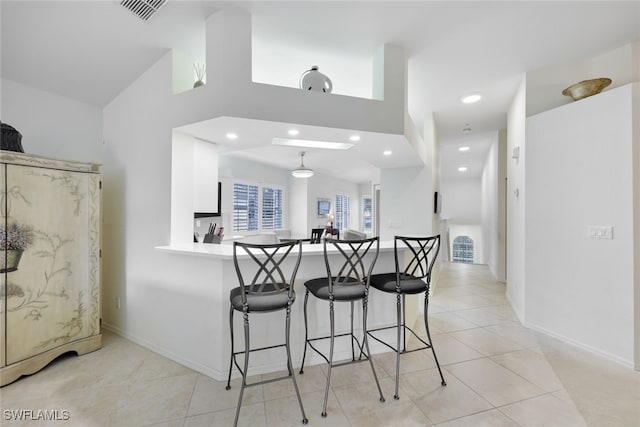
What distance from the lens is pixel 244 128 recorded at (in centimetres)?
233

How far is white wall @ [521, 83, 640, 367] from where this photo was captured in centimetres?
237

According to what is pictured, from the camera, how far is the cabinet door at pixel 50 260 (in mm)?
2127

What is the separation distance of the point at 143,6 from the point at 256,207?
4.81m

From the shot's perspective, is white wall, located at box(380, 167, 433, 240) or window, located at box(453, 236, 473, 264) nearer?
white wall, located at box(380, 167, 433, 240)

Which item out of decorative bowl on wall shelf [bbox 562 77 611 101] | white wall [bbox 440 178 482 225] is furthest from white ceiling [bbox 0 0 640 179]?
Result: white wall [bbox 440 178 482 225]

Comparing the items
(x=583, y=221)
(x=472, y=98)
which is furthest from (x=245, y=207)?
(x=583, y=221)

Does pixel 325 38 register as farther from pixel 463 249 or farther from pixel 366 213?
pixel 463 249

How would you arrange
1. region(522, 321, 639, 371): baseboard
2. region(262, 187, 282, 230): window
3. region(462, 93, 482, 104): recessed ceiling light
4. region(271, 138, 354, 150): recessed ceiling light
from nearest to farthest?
region(522, 321, 639, 371): baseboard
region(271, 138, 354, 150): recessed ceiling light
region(462, 93, 482, 104): recessed ceiling light
region(262, 187, 282, 230): window

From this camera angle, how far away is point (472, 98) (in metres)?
3.59

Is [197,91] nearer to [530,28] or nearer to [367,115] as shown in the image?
[367,115]

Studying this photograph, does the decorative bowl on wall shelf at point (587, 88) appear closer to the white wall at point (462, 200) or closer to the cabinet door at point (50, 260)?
the cabinet door at point (50, 260)

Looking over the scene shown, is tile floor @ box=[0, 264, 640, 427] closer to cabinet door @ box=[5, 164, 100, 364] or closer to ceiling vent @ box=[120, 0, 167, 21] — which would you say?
cabinet door @ box=[5, 164, 100, 364]

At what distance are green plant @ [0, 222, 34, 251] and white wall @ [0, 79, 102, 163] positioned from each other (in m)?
0.89

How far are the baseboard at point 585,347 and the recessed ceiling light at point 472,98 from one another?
2741mm
